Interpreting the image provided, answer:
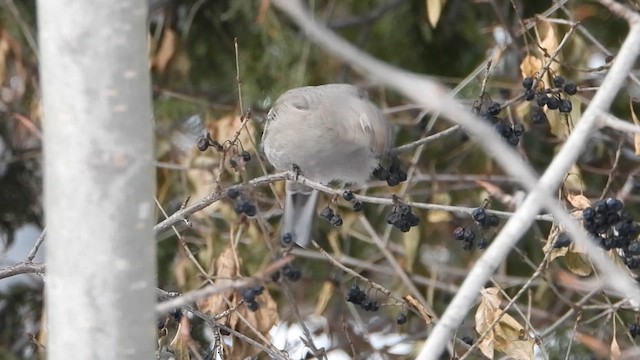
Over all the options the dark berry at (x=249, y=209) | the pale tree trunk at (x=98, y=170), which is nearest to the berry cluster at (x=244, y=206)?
the dark berry at (x=249, y=209)

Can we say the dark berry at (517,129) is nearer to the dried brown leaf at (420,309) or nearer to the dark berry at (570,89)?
the dark berry at (570,89)

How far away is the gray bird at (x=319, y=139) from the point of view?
2.82m

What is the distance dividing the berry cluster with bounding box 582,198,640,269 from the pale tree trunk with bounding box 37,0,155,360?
113 cm

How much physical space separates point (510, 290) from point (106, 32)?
2.78 meters

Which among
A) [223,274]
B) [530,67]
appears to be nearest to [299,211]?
[223,274]

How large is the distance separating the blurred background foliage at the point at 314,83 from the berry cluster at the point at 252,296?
3.26ft

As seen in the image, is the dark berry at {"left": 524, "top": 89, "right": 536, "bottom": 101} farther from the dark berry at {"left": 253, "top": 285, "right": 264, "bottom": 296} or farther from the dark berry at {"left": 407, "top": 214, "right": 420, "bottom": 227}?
the dark berry at {"left": 253, "top": 285, "right": 264, "bottom": 296}

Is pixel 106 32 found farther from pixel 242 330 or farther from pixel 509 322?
pixel 242 330

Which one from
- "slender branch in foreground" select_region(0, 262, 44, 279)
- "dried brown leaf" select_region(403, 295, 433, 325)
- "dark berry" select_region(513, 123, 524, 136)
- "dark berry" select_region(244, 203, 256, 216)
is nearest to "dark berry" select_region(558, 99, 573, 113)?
"dark berry" select_region(513, 123, 524, 136)

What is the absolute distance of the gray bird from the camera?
2.82 meters

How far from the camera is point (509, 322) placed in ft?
7.25

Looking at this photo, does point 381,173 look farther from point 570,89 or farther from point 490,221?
point 570,89

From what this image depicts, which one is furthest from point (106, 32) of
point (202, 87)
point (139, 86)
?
point (202, 87)

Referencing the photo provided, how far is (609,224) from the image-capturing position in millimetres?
2150
